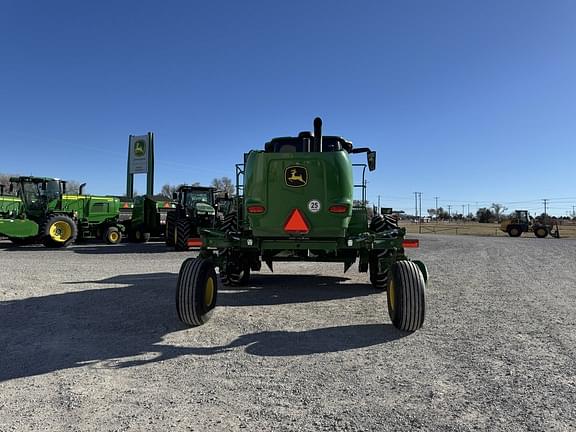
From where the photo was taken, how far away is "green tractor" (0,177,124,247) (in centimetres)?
1720

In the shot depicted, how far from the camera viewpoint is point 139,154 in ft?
130

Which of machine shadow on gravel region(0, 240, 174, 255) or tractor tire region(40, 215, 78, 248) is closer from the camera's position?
machine shadow on gravel region(0, 240, 174, 255)

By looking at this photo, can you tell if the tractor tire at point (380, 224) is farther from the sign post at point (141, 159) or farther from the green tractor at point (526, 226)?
the green tractor at point (526, 226)

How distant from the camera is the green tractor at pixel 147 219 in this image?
21.6 meters

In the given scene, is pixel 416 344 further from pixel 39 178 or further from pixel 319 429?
pixel 39 178

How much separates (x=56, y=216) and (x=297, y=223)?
15966mm

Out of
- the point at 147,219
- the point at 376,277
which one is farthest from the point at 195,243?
the point at 147,219

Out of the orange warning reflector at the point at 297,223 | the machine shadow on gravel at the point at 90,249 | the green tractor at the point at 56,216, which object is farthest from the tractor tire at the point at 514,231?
the orange warning reflector at the point at 297,223

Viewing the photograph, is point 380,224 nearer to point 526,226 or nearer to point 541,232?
point 541,232

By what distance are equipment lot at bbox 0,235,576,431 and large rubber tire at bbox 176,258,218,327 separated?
0.18 m

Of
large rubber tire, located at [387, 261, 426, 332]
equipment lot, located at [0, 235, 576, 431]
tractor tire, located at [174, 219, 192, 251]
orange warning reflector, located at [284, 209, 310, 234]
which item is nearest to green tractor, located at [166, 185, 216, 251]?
tractor tire, located at [174, 219, 192, 251]

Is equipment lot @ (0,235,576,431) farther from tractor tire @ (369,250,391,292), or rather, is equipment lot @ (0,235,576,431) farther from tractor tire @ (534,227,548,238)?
tractor tire @ (534,227,548,238)


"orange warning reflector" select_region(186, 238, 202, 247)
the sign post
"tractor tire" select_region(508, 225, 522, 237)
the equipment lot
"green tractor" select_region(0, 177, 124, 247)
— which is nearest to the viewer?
the equipment lot

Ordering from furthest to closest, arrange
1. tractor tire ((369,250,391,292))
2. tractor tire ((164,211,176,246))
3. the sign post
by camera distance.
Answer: the sign post
tractor tire ((164,211,176,246))
tractor tire ((369,250,391,292))
